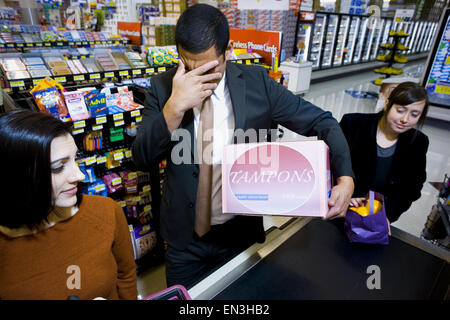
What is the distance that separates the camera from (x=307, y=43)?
31.9 feet

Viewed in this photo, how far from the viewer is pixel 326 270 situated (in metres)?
1.08

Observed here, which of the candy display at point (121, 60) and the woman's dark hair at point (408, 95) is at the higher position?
the woman's dark hair at point (408, 95)

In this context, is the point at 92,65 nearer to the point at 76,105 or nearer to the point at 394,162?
the point at 76,105

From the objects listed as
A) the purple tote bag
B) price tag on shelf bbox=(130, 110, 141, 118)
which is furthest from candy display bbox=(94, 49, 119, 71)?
the purple tote bag

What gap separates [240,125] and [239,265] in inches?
23.9

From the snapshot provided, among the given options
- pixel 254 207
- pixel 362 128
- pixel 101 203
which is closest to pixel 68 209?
pixel 101 203

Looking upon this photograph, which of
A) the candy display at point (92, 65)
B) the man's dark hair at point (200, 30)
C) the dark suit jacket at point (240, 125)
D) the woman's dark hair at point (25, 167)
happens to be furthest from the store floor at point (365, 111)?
the candy display at point (92, 65)

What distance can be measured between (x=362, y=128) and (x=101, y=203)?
5.89ft

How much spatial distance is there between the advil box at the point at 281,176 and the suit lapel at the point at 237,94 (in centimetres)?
30

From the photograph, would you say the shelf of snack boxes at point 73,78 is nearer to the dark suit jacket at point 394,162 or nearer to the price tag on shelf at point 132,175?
the price tag on shelf at point 132,175

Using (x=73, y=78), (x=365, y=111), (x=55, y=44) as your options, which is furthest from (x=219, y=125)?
(x=55, y=44)

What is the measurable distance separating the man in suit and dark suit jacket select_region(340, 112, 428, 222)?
0.78 metres

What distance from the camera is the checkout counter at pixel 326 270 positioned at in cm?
98

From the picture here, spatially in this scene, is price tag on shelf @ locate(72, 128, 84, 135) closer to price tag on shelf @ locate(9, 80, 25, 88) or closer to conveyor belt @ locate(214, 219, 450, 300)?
price tag on shelf @ locate(9, 80, 25, 88)
